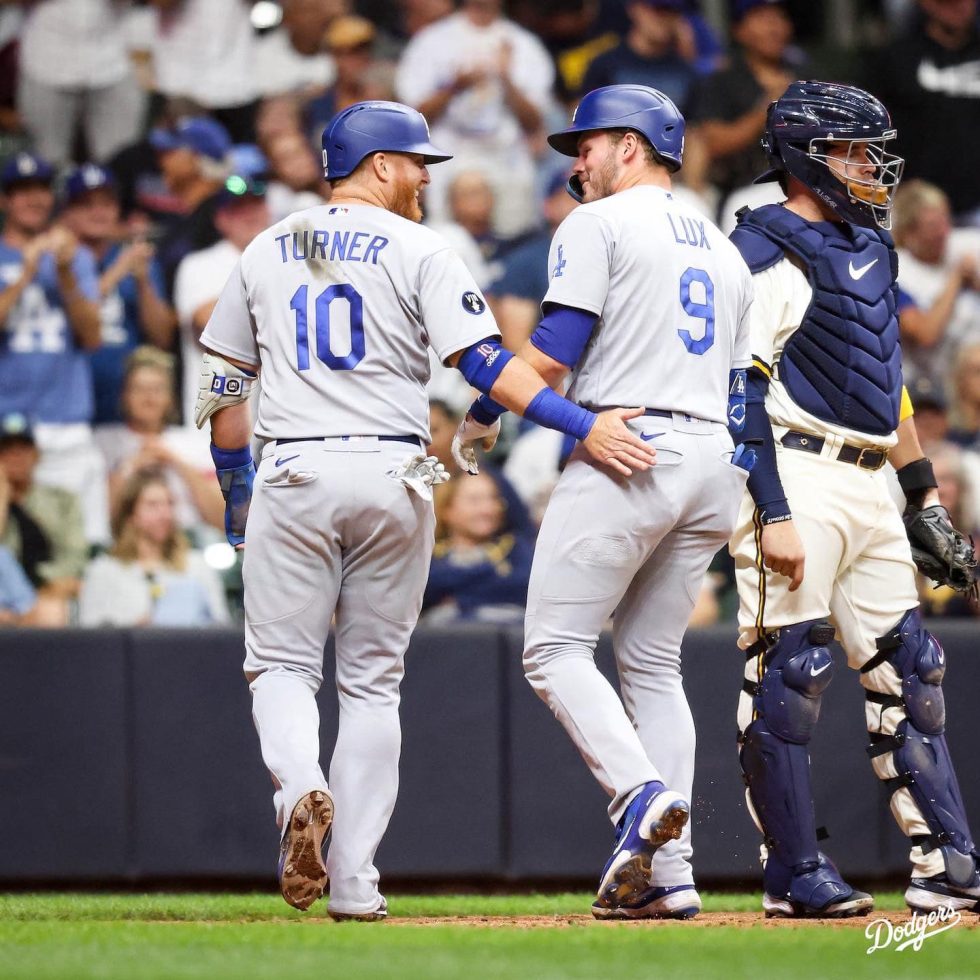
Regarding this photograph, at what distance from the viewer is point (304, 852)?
3.96m

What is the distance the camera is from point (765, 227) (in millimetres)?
4801

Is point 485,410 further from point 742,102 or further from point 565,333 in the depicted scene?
point 742,102

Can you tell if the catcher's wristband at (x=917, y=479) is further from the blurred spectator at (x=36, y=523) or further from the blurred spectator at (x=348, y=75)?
the blurred spectator at (x=348, y=75)

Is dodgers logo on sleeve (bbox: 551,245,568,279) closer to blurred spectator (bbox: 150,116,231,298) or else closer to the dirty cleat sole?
the dirty cleat sole

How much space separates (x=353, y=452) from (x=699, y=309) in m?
0.98

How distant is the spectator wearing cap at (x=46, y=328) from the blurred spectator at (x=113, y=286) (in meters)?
0.06

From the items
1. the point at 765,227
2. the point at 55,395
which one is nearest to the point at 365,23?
the point at 55,395

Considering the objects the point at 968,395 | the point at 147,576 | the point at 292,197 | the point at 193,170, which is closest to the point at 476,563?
the point at 147,576

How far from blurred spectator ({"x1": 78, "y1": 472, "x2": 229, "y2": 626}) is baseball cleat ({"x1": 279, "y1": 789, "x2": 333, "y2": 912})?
356 centimetres

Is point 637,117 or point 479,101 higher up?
point 479,101

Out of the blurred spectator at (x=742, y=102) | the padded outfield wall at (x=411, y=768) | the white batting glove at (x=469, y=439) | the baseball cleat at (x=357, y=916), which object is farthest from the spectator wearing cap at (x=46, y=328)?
the baseball cleat at (x=357, y=916)

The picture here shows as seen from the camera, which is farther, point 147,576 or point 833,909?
point 147,576

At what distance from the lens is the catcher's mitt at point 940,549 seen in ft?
16.3

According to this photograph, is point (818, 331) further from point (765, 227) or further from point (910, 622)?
point (910, 622)
